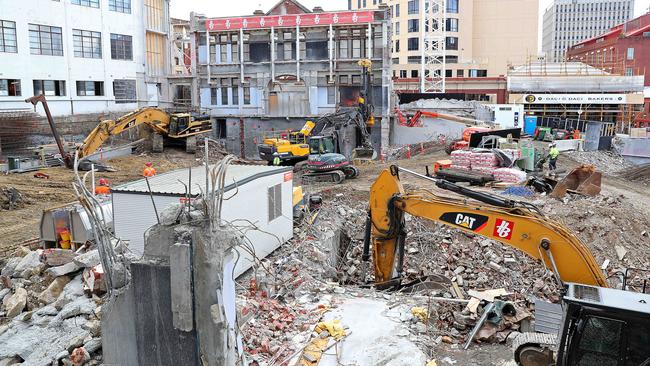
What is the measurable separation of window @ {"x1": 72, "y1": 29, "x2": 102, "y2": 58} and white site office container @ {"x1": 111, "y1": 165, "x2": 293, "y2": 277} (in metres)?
29.1

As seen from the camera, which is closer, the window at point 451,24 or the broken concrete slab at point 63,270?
the broken concrete slab at point 63,270

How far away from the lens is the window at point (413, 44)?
230 ft

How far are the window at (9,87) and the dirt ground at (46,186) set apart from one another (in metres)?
8.66

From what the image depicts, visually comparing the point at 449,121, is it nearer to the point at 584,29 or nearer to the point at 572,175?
the point at 572,175

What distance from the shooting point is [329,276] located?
46.1 ft

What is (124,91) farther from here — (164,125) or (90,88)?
(164,125)

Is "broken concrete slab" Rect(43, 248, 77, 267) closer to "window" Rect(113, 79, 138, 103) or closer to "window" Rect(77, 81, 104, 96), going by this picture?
"window" Rect(77, 81, 104, 96)

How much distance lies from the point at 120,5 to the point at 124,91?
594 centimetres

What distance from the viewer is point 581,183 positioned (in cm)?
2066

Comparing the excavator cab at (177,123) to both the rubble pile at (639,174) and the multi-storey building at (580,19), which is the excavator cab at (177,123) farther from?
the multi-storey building at (580,19)

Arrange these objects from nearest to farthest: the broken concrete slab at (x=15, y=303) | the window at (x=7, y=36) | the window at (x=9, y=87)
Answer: the broken concrete slab at (x=15, y=303), the window at (x=7, y=36), the window at (x=9, y=87)

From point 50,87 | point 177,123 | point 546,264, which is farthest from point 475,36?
point 546,264

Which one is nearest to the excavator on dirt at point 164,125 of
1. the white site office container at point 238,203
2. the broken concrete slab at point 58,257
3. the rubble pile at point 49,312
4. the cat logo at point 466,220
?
the white site office container at point 238,203

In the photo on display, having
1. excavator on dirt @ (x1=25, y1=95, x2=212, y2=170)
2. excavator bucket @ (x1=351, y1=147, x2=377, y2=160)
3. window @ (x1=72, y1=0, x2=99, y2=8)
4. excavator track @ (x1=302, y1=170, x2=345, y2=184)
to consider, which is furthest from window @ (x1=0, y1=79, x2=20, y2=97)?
excavator track @ (x1=302, y1=170, x2=345, y2=184)
